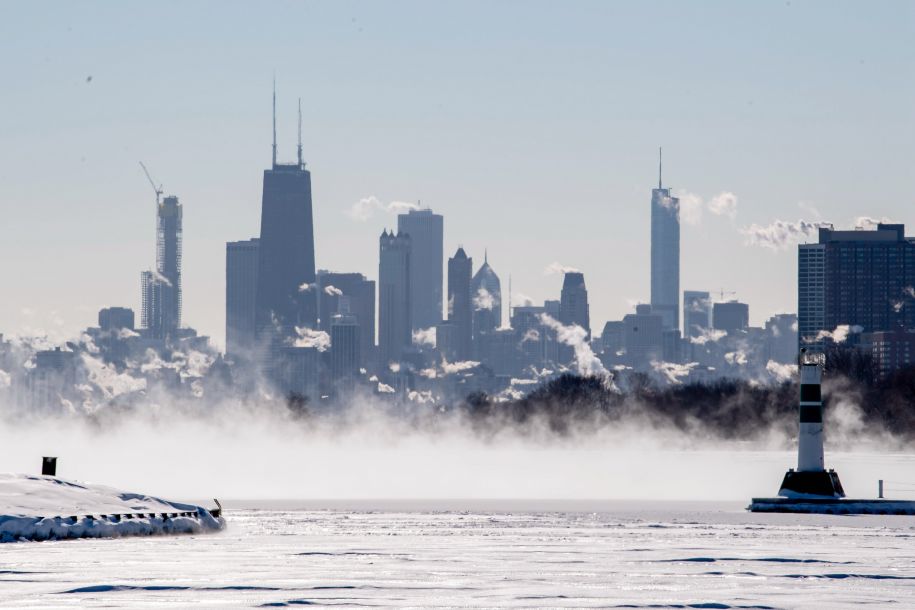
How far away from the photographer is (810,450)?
5856cm

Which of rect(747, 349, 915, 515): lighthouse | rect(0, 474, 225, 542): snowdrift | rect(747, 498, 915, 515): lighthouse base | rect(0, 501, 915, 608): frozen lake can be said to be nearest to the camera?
rect(0, 501, 915, 608): frozen lake

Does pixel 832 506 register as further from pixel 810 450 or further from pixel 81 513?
pixel 81 513

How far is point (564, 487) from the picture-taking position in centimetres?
7731

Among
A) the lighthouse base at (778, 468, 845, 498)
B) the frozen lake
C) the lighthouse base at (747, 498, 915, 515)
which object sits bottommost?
the frozen lake

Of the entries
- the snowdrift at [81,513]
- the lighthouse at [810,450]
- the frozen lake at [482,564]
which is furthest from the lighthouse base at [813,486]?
the snowdrift at [81,513]

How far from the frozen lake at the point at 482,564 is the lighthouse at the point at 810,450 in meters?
7.08

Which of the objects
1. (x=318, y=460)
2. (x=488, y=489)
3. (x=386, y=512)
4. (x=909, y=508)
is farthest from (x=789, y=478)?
(x=318, y=460)

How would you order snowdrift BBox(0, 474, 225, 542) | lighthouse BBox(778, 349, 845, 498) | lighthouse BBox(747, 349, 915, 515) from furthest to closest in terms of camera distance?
1. lighthouse BBox(778, 349, 845, 498)
2. lighthouse BBox(747, 349, 915, 515)
3. snowdrift BBox(0, 474, 225, 542)

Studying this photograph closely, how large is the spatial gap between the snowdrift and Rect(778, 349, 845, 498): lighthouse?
773 inches

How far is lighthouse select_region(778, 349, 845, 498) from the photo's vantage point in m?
58.2

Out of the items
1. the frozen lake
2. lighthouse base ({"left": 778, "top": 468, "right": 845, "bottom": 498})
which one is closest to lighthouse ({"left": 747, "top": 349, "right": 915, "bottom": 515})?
lighthouse base ({"left": 778, "top": 468, "right": 845, "bottom": 498})

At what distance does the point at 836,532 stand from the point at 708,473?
47.9 m

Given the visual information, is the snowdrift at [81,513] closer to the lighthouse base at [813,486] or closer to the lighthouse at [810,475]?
the lighthouse at [810,475]

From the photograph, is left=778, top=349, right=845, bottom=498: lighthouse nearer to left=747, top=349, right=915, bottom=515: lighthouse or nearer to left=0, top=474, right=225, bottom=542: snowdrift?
left=747, top=349, right=915, bottom=515: lighthouse
